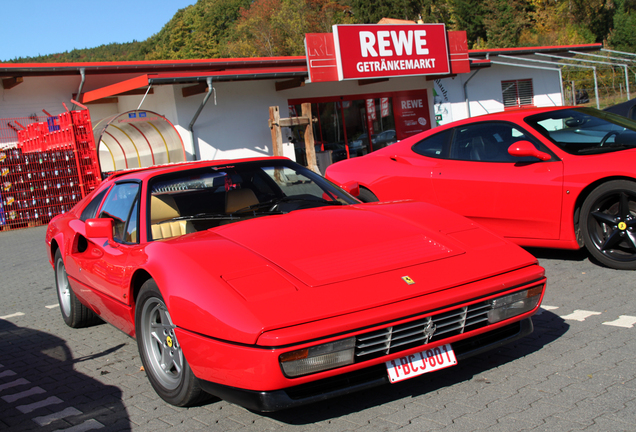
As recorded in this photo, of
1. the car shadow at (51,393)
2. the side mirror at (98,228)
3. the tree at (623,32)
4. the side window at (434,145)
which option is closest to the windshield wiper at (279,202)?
the side mirror at (98,228)

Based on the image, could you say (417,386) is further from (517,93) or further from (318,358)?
(517,93)

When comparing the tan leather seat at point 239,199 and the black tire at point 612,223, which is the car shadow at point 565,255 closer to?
the black tire at point 612,223

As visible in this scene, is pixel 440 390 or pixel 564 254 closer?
pixel 440 390

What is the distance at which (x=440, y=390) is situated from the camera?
9.33 ft

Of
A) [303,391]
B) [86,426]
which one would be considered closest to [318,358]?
[303,391]

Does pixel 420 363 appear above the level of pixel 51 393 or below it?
above

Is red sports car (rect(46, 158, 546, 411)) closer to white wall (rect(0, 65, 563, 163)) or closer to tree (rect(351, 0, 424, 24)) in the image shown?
white wall (rect(0, 65, 563, 163))

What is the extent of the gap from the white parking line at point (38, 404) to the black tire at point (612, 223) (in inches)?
164

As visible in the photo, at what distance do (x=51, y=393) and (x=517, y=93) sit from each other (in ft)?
72.2

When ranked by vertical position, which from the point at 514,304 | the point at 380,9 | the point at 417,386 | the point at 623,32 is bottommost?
the point at 417,386

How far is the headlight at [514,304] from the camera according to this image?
2734mm

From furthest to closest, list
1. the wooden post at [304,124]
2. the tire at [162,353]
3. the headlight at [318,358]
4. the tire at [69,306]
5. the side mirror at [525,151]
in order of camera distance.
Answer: the wooden post at [304,124] < the side mirror at [525,151] < the tire at [69,306] < the tire at [162,353] < the headlight at [318,358]

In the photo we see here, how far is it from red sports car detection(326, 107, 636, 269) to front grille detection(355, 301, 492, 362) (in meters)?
2.59

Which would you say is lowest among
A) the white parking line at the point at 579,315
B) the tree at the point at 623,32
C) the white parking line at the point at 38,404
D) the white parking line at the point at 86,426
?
the white parking line at the point at 579,315
